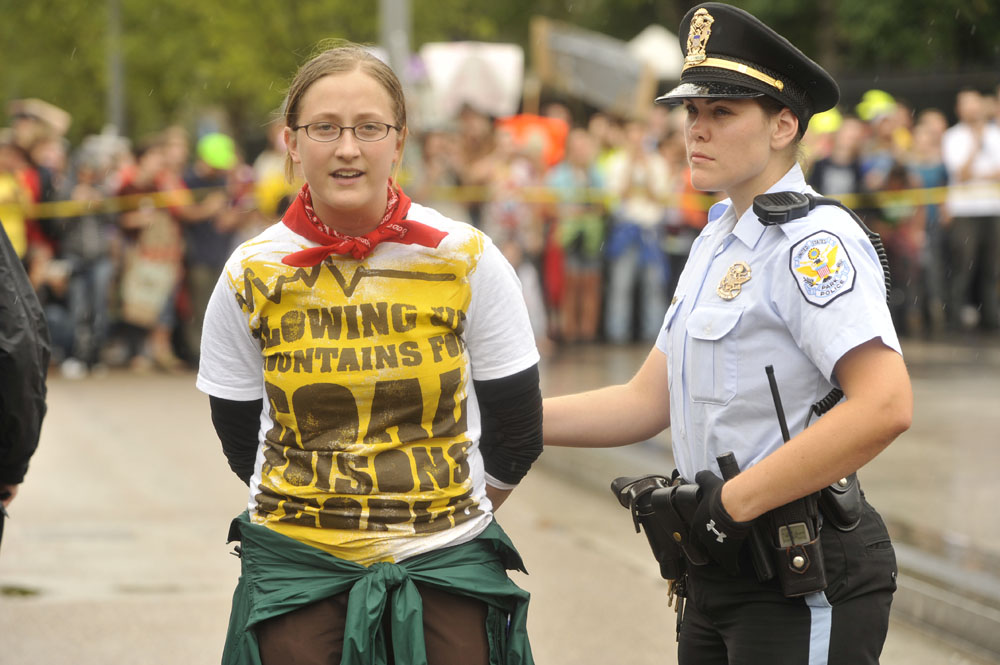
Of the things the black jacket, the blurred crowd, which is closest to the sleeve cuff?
the black jacket

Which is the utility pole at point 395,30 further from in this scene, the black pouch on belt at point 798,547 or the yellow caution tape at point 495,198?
the black pouch on belt at point 798,547

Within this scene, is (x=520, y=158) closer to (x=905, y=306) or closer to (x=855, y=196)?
(x=855, y=196)

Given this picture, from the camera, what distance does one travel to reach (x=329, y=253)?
2.87 m

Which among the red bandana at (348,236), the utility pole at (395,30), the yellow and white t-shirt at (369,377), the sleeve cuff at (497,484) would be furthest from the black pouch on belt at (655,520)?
the utility pole at (395,30)

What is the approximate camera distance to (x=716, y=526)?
2764mm

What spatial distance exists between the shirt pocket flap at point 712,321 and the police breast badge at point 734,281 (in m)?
0.03

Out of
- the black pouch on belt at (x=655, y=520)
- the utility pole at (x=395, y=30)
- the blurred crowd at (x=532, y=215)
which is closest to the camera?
the black pouch on belt at (x=655, y=520)

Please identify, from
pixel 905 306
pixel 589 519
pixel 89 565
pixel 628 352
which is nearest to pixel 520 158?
pixel 628 352

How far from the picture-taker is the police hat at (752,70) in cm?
291

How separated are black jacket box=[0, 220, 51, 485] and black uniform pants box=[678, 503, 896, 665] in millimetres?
1876

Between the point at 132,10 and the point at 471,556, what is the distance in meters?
28.1

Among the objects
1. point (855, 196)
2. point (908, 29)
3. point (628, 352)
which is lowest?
point (628, 352)

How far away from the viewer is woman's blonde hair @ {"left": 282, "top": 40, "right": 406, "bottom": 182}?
9.49ft

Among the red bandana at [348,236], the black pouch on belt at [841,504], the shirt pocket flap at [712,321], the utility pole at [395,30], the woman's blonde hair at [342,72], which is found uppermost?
the utility pole at [395,30]
